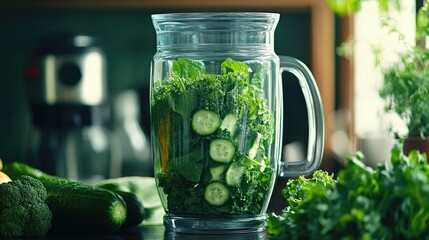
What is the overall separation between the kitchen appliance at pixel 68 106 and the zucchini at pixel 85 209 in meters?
1.77

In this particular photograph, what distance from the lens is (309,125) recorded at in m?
1.30

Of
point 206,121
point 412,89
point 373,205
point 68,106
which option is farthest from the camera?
point 68,106

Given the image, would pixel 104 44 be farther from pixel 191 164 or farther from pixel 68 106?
pixel 191 164

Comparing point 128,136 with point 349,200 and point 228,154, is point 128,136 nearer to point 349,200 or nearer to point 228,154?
point 228,154

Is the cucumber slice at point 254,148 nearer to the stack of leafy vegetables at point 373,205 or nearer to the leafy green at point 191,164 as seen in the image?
the leafy green at point 191,164

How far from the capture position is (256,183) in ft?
4.01

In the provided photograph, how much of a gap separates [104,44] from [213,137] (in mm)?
2622

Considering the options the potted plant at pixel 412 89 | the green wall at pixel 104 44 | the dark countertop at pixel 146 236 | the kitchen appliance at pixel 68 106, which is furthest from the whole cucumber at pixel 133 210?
the green wall at pixel 104 44

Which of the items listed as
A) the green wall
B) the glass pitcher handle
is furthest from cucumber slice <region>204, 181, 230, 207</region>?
the green wall

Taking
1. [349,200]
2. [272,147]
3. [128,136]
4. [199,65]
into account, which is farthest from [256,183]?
[128,136]

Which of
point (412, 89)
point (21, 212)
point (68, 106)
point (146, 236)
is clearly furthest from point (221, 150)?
point (68, 106)

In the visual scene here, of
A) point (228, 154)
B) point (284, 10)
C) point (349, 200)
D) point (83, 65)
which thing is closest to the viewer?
point (349, 200)

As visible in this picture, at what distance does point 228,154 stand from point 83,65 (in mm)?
1986

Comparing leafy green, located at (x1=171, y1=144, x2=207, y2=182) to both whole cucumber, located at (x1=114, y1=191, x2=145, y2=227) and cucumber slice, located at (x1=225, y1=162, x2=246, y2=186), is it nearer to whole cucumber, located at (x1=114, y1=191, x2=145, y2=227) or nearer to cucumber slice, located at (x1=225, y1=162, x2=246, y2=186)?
cucumber slice, located at (x1=225, y1=162, x2=246, y2=186)
